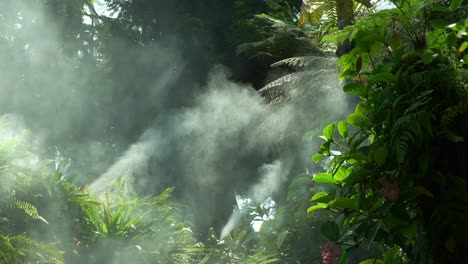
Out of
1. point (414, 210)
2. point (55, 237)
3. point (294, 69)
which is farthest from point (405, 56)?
point (294, 69)

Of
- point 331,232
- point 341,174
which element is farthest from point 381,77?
point 331,232

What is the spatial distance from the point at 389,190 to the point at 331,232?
0.23 m

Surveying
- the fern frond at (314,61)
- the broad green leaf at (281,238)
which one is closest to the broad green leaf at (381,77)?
the broad green leaf at (281,238)

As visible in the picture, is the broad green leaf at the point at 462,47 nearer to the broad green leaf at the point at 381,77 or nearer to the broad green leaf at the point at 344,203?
the broad green leaf at the point at 381,77

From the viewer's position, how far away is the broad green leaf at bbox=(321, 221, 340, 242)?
5.95 feet

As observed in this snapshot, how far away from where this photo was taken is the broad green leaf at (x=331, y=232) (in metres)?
1.81

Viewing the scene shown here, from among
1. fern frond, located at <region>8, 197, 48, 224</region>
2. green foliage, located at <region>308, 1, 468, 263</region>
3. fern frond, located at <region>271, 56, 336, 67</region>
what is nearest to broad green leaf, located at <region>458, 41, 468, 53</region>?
green foliage, located at <region>308, 1, 468, 263</region>

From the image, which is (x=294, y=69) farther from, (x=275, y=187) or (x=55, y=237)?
(x=55, y=237)

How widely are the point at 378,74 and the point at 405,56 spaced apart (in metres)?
0.12

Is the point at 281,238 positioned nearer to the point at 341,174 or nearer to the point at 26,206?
the point at 26,206

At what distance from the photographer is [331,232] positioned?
1.82m

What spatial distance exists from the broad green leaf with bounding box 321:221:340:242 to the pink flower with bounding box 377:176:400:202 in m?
0.18

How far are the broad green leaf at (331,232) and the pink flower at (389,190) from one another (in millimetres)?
182

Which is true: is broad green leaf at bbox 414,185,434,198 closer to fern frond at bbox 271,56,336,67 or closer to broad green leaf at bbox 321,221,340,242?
broad green leaf at bbox 321,221,340,242
